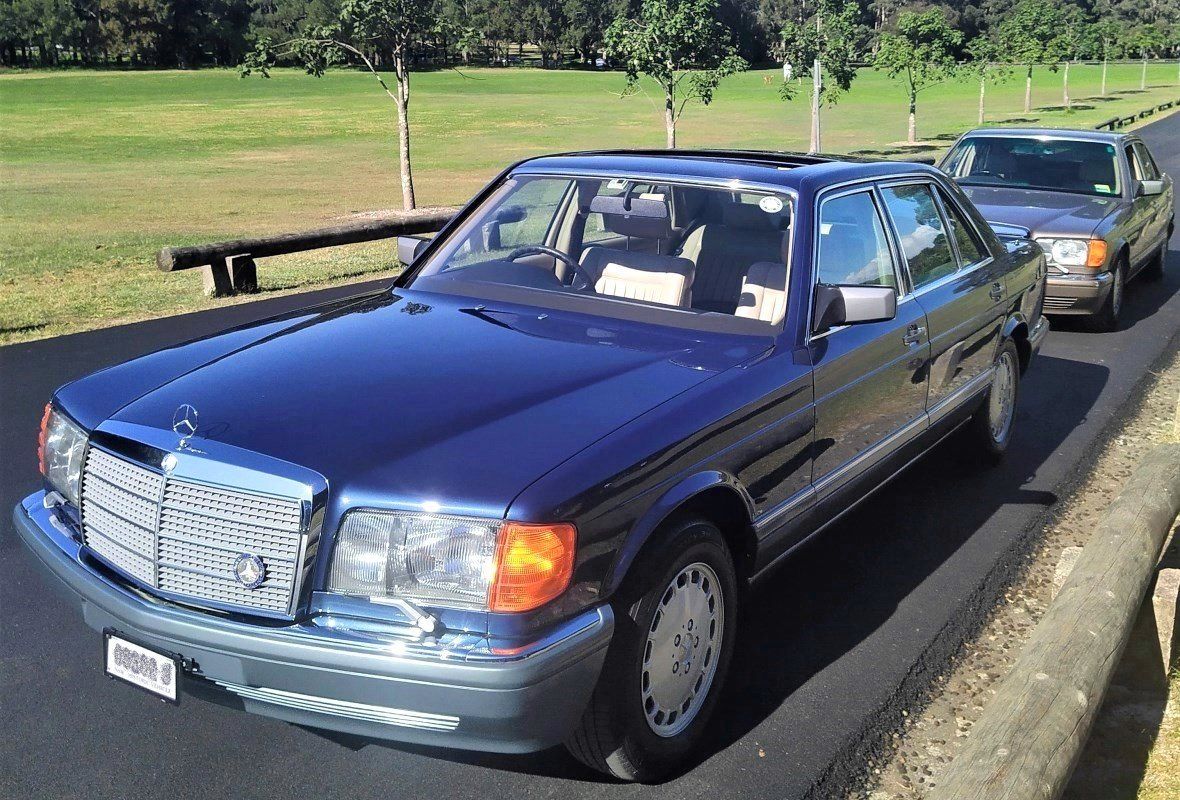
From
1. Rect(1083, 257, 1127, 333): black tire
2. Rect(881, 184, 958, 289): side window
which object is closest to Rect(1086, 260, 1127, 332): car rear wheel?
Rect(1083, 257, 1127, 333): black tire

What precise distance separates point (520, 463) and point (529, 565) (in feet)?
0.95

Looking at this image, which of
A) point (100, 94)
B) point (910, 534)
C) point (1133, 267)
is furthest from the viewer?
point (100, 94)

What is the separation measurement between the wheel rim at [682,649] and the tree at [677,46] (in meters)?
23.3

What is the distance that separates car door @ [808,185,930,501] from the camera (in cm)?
429

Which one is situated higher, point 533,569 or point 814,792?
point 533,569

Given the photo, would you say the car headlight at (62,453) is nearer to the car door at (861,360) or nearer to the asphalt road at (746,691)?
the asphalt road at (746,691)

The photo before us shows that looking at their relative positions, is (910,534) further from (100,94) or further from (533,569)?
(100,94)

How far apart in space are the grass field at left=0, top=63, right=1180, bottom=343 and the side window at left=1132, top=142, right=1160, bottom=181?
8631mm

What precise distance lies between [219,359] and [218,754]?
1.29 meters

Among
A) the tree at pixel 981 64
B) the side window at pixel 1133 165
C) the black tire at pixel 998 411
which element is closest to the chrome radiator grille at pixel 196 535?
the black tire at pixel 998 411

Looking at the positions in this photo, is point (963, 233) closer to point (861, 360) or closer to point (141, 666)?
point (861, 360)

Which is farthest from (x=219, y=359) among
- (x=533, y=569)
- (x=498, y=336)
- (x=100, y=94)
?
(x=100, y=94)

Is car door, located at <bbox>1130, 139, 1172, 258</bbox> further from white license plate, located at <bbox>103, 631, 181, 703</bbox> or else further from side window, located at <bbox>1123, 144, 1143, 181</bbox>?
white license plate, located at <bbox>103, 631, 181, 703</bbox>

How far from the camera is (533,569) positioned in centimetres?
290
